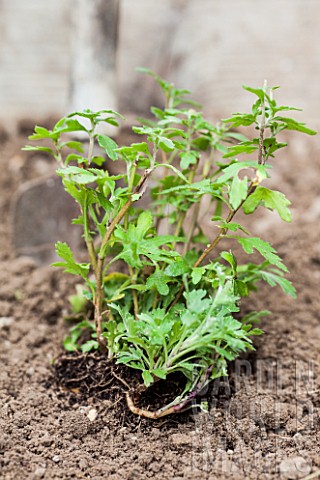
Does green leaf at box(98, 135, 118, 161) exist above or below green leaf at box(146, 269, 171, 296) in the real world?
above

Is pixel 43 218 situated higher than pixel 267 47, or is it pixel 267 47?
pixel 267 47

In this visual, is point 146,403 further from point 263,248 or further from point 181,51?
point 181,51

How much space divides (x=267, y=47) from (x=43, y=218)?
147 centimetres

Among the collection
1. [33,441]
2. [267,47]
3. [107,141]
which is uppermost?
[267,47]

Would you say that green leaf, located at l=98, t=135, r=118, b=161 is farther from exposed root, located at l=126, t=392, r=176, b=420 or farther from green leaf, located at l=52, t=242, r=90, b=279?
exposed root, located at l=126, t=392, r=176, b=420

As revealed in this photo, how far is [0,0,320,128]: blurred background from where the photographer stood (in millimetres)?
2600

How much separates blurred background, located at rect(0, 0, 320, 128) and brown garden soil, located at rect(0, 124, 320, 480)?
1.20m

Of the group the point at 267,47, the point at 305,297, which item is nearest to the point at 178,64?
the point at 267,47

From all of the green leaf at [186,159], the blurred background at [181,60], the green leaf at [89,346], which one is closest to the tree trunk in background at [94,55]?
the blurred background at [181,60]

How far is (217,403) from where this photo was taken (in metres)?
1.20

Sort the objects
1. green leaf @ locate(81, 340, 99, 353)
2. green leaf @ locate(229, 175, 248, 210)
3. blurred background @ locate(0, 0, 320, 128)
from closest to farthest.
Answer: green leaf @ locate(229, 175, 248, 210) → green leaf @ locate(81, 340, 99, 353) → blurred background @ locate(0, 0, 320, 128)

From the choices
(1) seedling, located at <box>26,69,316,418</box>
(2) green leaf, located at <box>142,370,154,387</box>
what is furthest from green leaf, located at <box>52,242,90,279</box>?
(2) green leaf, located at <box>142,370,154,387</box>

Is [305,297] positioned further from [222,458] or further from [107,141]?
[107,141]

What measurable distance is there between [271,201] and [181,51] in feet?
6.50
